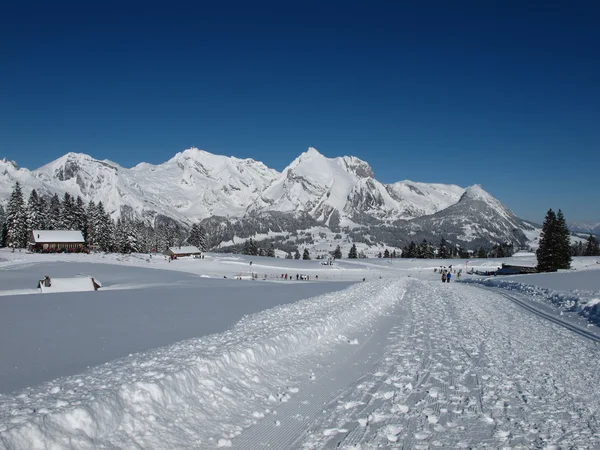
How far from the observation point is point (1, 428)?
16.2 feet

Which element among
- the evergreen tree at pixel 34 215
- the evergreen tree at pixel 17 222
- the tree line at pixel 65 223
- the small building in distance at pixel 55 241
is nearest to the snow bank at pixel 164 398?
the small building in distance at pixel 55 241

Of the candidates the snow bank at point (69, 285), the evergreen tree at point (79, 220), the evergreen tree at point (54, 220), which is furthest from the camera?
the evergreen tree at point (79, 220)

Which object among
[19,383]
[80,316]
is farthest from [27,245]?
[19,383]

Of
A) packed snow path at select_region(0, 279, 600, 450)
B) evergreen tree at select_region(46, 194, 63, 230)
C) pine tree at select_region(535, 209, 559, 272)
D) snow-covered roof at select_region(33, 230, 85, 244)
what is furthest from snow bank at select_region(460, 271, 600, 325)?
evergreen tree at select_region(46, 194, 63, 230)

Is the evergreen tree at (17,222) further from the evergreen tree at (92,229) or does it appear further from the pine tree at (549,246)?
the pine tree at (549,246)

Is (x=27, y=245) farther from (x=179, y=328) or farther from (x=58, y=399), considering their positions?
(x=58, y=399)

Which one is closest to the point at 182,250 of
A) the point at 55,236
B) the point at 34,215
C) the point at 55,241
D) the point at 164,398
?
the point at 55,236

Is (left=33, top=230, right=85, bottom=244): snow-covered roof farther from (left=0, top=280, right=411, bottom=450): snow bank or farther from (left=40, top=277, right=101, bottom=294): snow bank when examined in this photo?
(left=0, top=280, right=411, bottom=450): snow bank

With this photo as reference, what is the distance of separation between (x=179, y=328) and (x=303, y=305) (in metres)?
7.85

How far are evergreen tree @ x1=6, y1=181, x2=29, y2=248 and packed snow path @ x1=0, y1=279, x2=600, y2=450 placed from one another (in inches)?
3544

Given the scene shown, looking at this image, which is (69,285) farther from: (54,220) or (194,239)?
(194,239)

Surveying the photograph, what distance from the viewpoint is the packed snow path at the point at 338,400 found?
19.1ft

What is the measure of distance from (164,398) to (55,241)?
3465 inches

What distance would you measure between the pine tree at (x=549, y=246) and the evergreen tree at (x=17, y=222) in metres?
98.7
